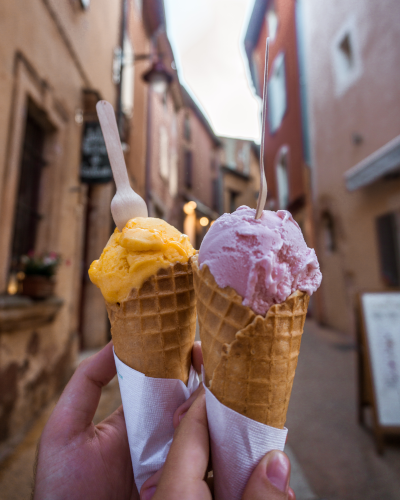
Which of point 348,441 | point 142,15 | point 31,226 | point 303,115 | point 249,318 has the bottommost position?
point 348,441

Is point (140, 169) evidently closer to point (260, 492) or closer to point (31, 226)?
point (31, 226)

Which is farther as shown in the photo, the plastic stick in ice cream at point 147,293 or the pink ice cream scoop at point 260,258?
the plastic stick in ice cream at point 147,293

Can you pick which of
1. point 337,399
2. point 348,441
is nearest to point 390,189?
point 337,399

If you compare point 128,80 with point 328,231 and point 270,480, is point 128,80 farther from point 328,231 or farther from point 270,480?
point 270,480

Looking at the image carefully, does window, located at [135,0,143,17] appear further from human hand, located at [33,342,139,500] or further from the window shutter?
human hand, located at [33,342,139,500]

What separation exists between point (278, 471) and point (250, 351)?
36 cm

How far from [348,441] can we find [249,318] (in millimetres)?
3060

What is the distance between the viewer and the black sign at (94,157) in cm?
467

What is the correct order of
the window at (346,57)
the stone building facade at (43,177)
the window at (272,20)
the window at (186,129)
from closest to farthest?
the stone building facade at (43,177) < the window at (346,57) < the window at (272,20) < the window at (186,129)

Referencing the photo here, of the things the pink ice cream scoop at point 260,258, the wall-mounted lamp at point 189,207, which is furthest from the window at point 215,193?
the pink ice cream scoop at point 260,258

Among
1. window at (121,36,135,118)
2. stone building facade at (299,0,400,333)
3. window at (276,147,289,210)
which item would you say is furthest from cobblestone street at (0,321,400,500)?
window at (276,147,289,210)

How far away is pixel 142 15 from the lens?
8.78 meters

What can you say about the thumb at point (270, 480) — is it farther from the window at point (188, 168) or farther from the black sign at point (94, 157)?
the window at point (188, 168)

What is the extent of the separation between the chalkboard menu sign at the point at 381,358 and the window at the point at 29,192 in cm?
412
